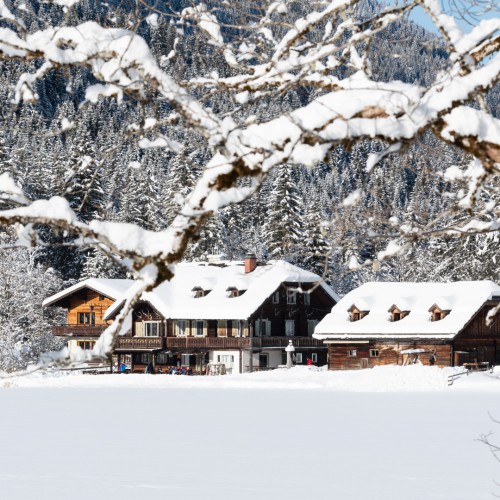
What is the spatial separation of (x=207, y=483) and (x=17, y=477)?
10.7 ft

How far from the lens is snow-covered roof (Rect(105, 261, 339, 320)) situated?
62.5m

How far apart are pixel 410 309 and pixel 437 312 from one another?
1.61 metres

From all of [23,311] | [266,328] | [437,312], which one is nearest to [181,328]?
[266,328]

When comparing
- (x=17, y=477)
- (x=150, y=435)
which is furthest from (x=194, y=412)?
(x=17, y=477)

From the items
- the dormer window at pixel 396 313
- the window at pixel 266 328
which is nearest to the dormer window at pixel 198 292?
the window at pixel 266 328

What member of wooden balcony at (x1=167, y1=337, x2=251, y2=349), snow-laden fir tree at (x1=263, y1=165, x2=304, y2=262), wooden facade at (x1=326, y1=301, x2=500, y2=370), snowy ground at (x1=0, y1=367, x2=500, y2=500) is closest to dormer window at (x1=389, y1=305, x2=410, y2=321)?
wooden facade at (x1=326, y1=301, x2=500, y2=370)

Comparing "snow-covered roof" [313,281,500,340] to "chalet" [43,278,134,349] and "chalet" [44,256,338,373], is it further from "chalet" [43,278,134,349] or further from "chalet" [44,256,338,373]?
"chalet" [43,278,134,349]

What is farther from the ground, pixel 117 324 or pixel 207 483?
pixel 117 324

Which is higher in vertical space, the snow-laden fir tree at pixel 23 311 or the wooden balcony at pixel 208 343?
the snow-laden fir tree at pixel 23 311

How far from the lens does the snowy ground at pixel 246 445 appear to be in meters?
15.4

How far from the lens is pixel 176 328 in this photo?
65688 mm

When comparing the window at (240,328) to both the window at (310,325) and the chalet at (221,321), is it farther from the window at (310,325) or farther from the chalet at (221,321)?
the window at (310,325)

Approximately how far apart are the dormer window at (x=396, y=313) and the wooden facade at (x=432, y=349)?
1.62 m

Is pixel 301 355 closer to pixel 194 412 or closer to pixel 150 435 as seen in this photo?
pixel 194 412
